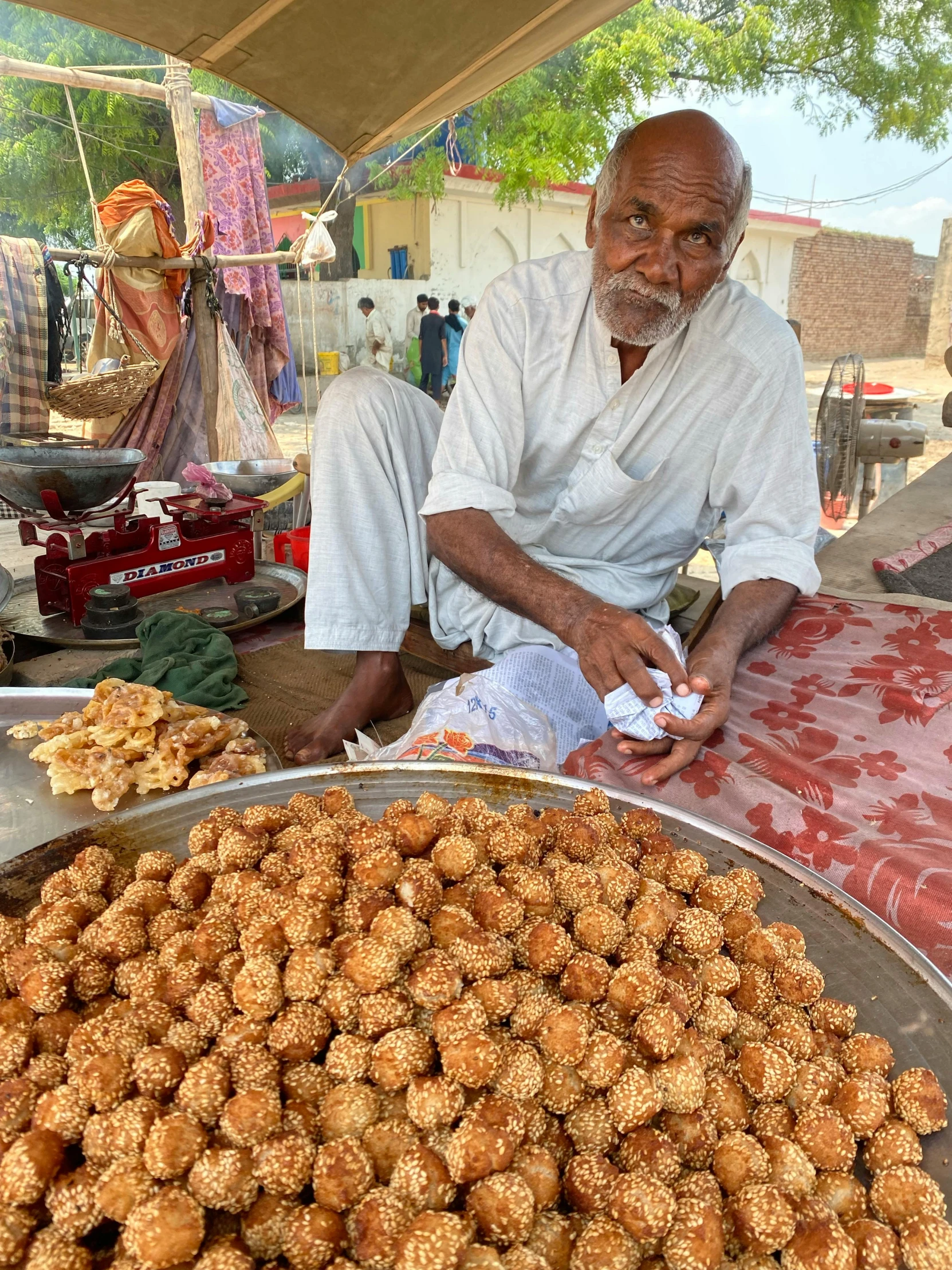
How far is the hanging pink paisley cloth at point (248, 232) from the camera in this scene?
21.3ft

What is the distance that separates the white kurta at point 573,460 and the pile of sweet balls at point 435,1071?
3.99 ft

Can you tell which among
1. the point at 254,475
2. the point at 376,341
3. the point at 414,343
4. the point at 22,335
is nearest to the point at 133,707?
the point at 254,475

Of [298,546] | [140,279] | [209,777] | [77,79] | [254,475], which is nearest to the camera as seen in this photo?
[209,777]

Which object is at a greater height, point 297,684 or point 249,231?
point 249,231

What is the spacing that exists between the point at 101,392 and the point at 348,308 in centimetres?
1129

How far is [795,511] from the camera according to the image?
2.37m

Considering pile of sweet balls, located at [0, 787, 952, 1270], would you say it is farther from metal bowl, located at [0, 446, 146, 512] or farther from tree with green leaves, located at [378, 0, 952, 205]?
tree with green leaves, located at [378, 0, 952, 205]

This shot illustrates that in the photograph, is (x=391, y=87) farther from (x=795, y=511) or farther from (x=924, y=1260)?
(x=924, y=1260)

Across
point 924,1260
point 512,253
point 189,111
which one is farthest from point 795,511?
point 512,253

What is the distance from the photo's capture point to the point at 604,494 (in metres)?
2.36

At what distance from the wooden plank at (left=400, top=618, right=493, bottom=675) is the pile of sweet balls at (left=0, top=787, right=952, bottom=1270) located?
1.33 metres

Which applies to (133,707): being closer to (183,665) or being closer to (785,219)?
(183,665)

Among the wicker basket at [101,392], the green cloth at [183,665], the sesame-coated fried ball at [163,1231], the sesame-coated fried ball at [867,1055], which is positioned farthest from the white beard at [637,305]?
the wicker basket at [101,392]

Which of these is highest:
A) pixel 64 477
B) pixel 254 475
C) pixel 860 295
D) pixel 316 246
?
pixel 860 295
